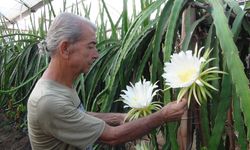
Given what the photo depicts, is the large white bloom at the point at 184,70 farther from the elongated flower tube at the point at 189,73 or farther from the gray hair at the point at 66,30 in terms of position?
the gray hair at the point at 66,30

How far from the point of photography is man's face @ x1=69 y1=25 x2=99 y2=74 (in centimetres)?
99

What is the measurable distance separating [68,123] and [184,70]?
37 cm

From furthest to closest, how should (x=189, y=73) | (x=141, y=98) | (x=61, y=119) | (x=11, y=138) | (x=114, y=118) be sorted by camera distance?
1. (x=11, y=138)
2. (x=114, y=118)
3. (x=61, y=119)
4. (x=141, y=98)
5. (x=189, y=73)

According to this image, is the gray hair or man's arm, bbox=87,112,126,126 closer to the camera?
the gray hair

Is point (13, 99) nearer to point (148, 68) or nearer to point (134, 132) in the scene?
point (148, 68)

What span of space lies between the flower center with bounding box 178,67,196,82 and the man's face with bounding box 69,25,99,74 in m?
0.34

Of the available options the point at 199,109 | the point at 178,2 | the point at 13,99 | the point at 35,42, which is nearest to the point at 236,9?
the point at 178,2

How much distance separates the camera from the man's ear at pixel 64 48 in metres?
0.99

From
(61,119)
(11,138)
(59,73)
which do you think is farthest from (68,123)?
(11,138)

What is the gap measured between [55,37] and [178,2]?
0.33 meters

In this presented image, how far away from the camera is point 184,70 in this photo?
0.74 meters

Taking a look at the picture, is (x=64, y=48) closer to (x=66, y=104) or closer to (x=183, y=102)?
(x=66, y=104)

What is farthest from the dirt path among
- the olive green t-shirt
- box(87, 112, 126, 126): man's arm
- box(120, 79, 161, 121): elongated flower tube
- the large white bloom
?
Answer: the large white bloom

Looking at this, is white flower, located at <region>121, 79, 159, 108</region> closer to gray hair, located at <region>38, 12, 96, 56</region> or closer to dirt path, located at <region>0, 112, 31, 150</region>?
gray hair, located at <region>38, 12, 96, 56</region>
